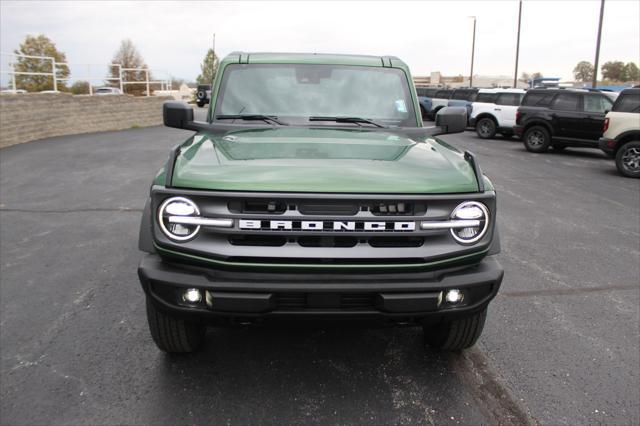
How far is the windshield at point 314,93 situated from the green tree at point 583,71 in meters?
105

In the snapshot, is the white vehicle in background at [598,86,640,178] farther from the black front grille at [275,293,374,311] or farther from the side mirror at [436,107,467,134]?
the black front grille at [275,293,374,311]

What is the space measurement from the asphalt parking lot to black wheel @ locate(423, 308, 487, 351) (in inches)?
5.4

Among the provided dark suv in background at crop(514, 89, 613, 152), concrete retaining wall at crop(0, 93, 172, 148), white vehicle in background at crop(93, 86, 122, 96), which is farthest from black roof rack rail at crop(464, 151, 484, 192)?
white vehicle in background at crop(93, 86, 122, 96)

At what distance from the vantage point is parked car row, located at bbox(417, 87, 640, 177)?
11484 mm

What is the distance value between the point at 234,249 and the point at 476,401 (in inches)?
62.6

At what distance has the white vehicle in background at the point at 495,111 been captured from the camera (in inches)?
751

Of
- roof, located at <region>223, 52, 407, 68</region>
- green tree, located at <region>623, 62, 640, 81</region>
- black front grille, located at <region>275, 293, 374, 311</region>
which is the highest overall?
green tree, located at <region>623, 62, 640, 81</region>

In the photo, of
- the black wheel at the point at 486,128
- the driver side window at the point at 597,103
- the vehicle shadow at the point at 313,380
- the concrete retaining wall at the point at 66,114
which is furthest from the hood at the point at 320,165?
the black wheel at the point at 486,128

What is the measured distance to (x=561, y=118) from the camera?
15148 millimetres

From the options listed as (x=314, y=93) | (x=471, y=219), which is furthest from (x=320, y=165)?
(x=314, y=93)

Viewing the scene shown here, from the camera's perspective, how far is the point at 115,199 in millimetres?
8195

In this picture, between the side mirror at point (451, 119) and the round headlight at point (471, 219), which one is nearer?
the round headlight at point (471, 219)

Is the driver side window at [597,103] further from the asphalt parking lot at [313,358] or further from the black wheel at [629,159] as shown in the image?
the asphalt parking lot at [313,358]

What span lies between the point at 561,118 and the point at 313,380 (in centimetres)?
1439
